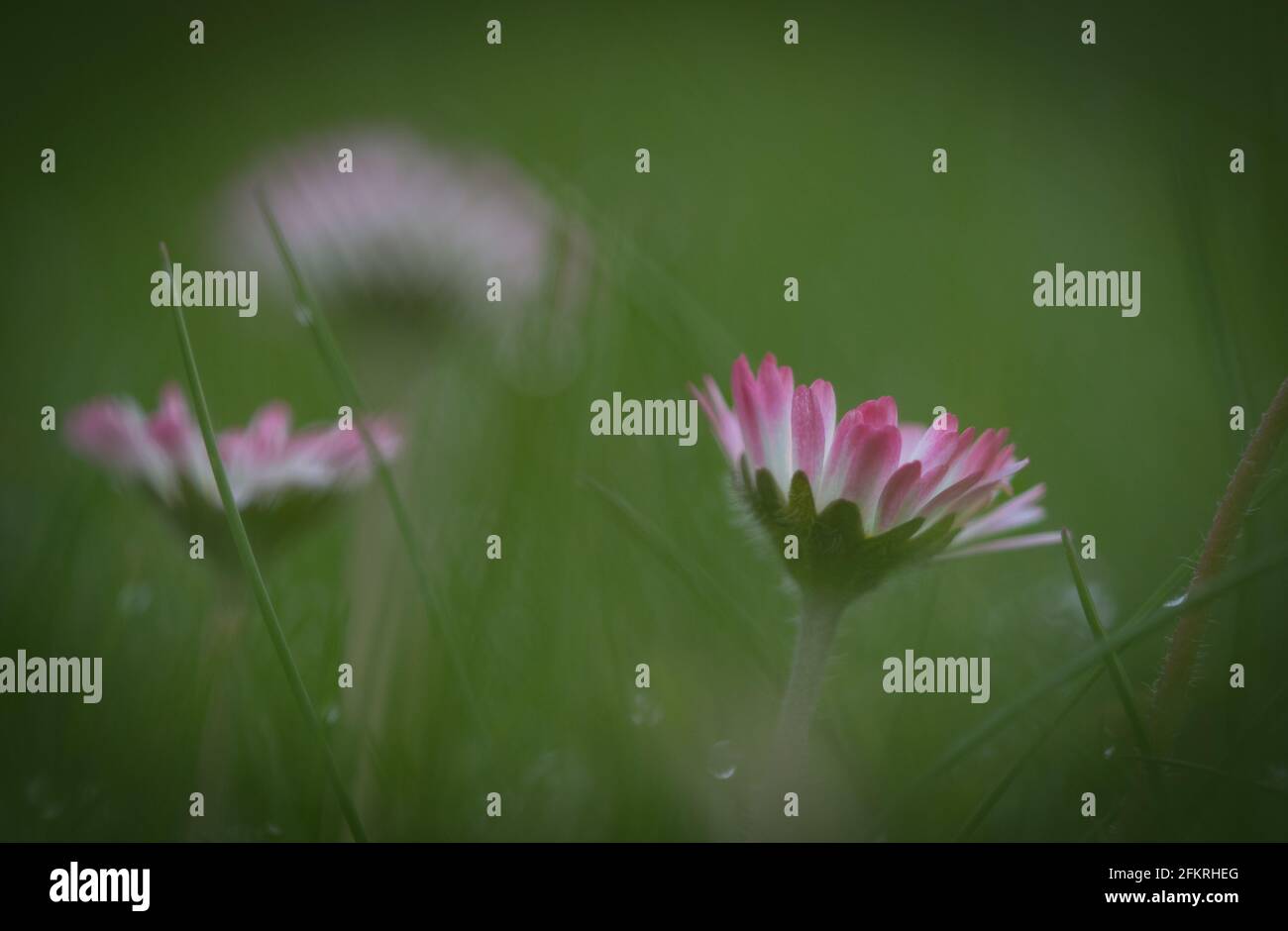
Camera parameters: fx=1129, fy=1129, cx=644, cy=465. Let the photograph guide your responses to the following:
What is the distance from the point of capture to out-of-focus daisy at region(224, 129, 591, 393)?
1.32 metres

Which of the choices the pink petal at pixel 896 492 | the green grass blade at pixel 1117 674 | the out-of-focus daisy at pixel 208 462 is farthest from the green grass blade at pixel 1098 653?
the out-of-focus daisy at pixel 208 462

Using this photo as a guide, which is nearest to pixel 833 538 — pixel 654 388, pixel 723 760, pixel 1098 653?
pixel 1098 653

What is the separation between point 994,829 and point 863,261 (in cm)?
119

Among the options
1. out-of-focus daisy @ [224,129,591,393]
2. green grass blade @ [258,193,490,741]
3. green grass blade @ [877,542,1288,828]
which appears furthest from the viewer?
out-of-focus daisy @ [224,129,591,393]

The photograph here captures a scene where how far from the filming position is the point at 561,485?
1.28m

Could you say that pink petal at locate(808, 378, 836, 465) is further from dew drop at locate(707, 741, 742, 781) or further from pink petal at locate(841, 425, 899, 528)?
dew drop at locate(707, 741, 742, 781)

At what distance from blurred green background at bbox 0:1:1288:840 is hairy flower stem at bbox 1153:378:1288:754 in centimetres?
6

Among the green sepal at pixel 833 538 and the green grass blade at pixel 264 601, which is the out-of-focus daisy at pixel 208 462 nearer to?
the green grass blade at pixel 264 601

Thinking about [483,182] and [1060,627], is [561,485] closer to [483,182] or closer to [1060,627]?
[483,182]

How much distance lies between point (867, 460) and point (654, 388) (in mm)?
786

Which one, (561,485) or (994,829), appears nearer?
(994,829)

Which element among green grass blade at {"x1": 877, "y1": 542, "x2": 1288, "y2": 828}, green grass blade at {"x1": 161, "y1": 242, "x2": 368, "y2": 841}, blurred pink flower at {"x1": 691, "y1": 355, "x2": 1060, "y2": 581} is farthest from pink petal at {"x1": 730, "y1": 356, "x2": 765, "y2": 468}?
green grass blade at {"x1": 161, "y1": 242, "x2": 368, "y2": 841}
